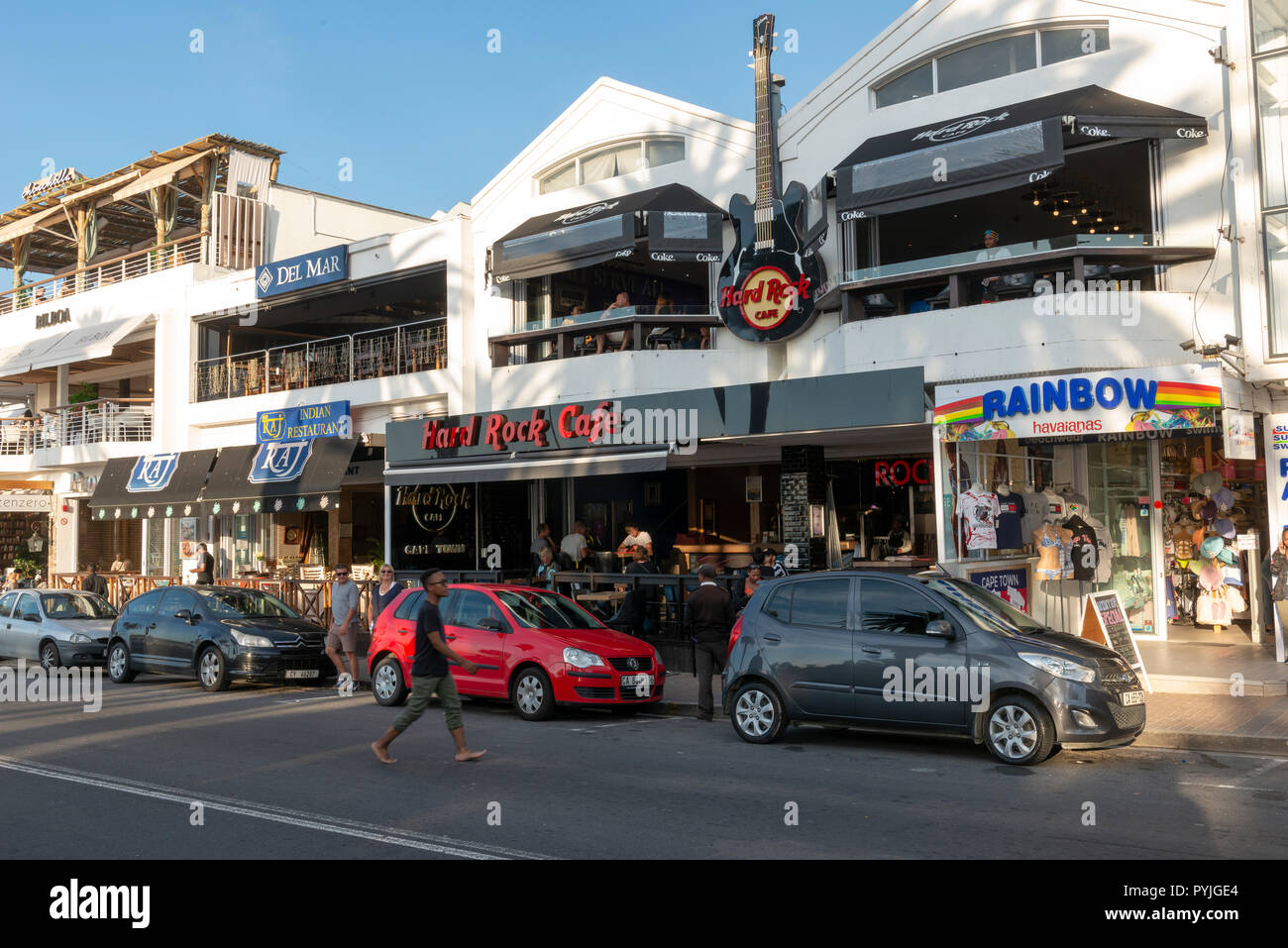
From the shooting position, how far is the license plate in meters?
12.8

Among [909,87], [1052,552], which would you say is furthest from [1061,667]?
[909,87]

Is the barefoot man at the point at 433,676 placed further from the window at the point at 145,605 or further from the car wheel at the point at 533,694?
the window at the point at 145,605

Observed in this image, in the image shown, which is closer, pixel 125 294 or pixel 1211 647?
pixel 1211 647

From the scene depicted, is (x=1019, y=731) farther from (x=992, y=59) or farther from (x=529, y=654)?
(x=992, y=59)

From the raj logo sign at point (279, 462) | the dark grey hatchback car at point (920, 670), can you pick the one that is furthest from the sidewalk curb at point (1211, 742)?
the raj logo sign at point (279, 462)

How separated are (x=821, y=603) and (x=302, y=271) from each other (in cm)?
1719

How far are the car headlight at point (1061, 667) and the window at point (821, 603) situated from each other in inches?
68.0

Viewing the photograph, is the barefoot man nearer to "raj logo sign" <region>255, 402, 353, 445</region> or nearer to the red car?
the red car

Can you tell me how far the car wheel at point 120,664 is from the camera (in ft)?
56.9
